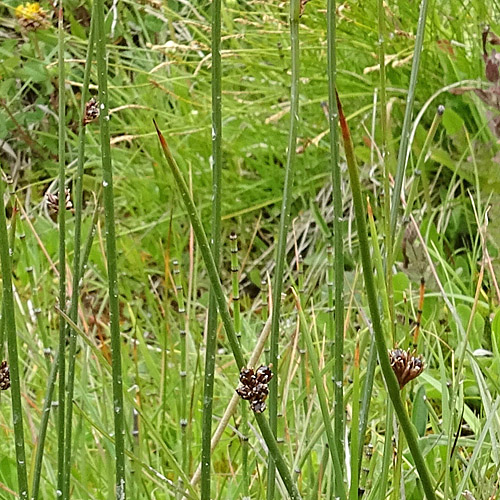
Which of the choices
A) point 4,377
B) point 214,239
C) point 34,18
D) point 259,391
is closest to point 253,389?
point 259,391

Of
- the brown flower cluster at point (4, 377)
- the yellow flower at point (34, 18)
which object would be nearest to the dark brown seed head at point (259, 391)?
the brown flower cluster at point (4, 377)

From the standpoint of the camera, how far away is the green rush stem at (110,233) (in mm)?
415

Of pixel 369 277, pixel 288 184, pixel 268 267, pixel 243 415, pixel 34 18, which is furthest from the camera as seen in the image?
pixel 268 267

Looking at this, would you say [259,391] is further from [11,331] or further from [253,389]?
[11,331]

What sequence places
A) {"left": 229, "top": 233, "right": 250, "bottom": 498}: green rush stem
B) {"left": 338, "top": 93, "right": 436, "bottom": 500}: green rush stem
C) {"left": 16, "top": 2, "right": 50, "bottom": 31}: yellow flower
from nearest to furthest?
{"left": 338, "top": 93, "right": 436, "bottom": 500}: green rush stem, {"left": 229, "top": 233, "right": 250, "bottom": 498}: green rush stem, {"left": 16, "top": 2, "right": 50, "bottom": 31}: yellow flower

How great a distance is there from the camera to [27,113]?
2363mm

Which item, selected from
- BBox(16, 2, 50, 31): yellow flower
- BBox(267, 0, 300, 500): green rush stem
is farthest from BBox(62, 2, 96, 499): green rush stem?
BBox(16, 2, 50, 31): yellow flower

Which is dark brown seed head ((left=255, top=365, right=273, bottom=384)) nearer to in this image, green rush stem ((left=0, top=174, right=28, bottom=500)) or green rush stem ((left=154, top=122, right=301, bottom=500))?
green rush stem ((left=154, top=122, right=301, bottom=500))

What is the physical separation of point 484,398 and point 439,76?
3.36 ft

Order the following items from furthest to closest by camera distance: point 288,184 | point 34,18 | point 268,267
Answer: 1. point 268,267
2. point 34,18
3. point 288,184

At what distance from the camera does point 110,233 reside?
0.45m

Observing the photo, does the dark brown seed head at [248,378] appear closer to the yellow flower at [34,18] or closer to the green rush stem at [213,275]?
the green rush stem at [213,275]

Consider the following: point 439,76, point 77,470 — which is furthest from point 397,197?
point 439,76

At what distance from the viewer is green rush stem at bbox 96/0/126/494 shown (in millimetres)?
415
